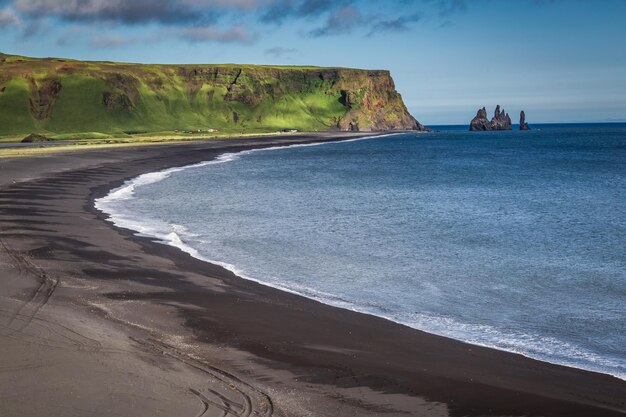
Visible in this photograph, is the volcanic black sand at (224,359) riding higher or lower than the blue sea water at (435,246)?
higher

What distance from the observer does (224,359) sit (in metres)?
13.4

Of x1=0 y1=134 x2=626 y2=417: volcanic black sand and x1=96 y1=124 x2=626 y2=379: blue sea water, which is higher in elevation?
x1=0 y1=134 x2=626 y2=417: volcanic black sand

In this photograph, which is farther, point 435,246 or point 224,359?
point 435,246

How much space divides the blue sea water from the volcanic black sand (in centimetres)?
161

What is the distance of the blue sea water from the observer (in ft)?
58.3

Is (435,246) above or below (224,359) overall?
below

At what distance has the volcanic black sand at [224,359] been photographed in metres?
10.9

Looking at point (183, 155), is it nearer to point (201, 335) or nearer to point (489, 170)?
point (489, 170)

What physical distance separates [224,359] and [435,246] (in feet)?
59.5

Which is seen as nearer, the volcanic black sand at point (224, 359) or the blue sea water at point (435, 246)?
the volcanic black sand at point (224, 359)

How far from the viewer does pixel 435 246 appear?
30062 millimetres

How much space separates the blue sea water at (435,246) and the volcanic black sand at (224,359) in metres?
1.61

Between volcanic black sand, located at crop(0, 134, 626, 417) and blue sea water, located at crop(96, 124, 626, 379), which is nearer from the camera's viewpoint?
volcanic black sand, located at crop(0, 134, 626, 417)

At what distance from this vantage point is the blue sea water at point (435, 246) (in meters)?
17.8
